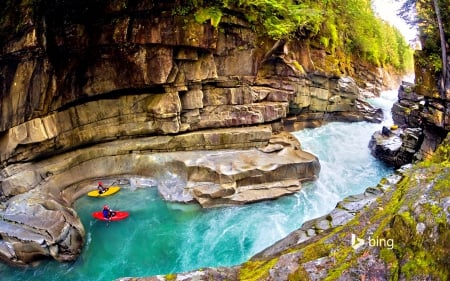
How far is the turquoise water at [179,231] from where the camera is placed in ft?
35.9

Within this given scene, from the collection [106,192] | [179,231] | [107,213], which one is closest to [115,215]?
[107,213]

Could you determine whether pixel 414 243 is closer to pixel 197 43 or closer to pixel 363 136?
pixel 197 43

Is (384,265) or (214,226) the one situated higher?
(384,265)

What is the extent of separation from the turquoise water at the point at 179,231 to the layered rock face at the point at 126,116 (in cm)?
55

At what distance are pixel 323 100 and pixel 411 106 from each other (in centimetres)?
590

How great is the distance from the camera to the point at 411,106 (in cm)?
2331

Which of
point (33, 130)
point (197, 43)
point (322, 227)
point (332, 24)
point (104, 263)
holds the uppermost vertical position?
point (332, 24)

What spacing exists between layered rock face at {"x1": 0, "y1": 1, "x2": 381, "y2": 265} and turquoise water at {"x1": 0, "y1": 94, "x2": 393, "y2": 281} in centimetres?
55

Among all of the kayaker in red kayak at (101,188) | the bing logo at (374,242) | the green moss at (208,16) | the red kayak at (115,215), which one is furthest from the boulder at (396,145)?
the kayaker in red kayak at (101,188)

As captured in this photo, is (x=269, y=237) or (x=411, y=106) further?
(x=411, y=106)

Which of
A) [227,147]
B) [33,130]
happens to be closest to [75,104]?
[33,130]

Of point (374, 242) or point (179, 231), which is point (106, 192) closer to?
point (179, 231)

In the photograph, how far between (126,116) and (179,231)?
719 centimetres

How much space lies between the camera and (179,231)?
12867 mm
